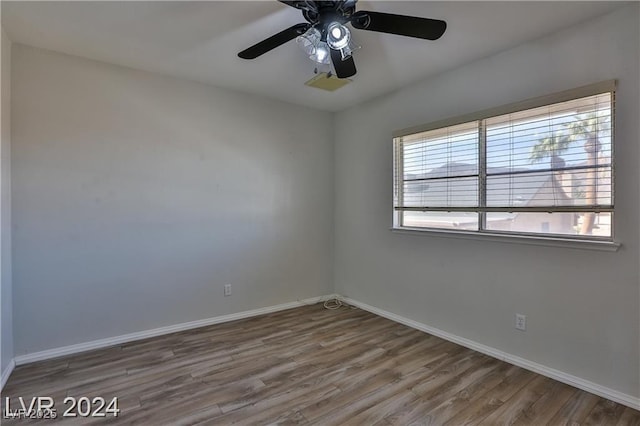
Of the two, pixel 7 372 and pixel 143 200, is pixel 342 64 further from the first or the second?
pixel 7 372

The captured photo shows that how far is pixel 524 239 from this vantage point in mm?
2490

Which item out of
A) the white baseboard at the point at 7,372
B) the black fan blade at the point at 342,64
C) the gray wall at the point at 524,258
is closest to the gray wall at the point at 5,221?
the white baseboard at the point at 7,372

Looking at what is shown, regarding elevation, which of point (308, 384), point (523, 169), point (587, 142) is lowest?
point (308, 384)

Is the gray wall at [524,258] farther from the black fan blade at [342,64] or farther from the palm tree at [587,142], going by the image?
the black fan blade at [342,64]

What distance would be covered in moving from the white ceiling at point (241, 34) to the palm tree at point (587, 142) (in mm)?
682

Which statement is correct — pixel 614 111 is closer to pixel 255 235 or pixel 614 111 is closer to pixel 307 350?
pixel 307 350

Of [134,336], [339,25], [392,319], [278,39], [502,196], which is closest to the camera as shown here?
[339,25]

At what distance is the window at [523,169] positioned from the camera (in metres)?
2.19

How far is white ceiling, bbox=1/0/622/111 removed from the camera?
2.04 m

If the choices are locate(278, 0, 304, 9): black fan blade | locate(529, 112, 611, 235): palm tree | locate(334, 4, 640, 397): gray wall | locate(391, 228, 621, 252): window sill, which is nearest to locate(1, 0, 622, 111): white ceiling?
locate(334, 4, 640, 397): gray wall

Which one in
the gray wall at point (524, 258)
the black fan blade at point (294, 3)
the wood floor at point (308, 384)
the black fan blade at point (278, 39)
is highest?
the black fan blade at point (294, 3)

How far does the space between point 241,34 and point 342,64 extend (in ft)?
2.65

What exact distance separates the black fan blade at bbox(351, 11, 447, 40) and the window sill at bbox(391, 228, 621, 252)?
5.45 feet

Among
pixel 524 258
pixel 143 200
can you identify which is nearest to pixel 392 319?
pixel 524 258
